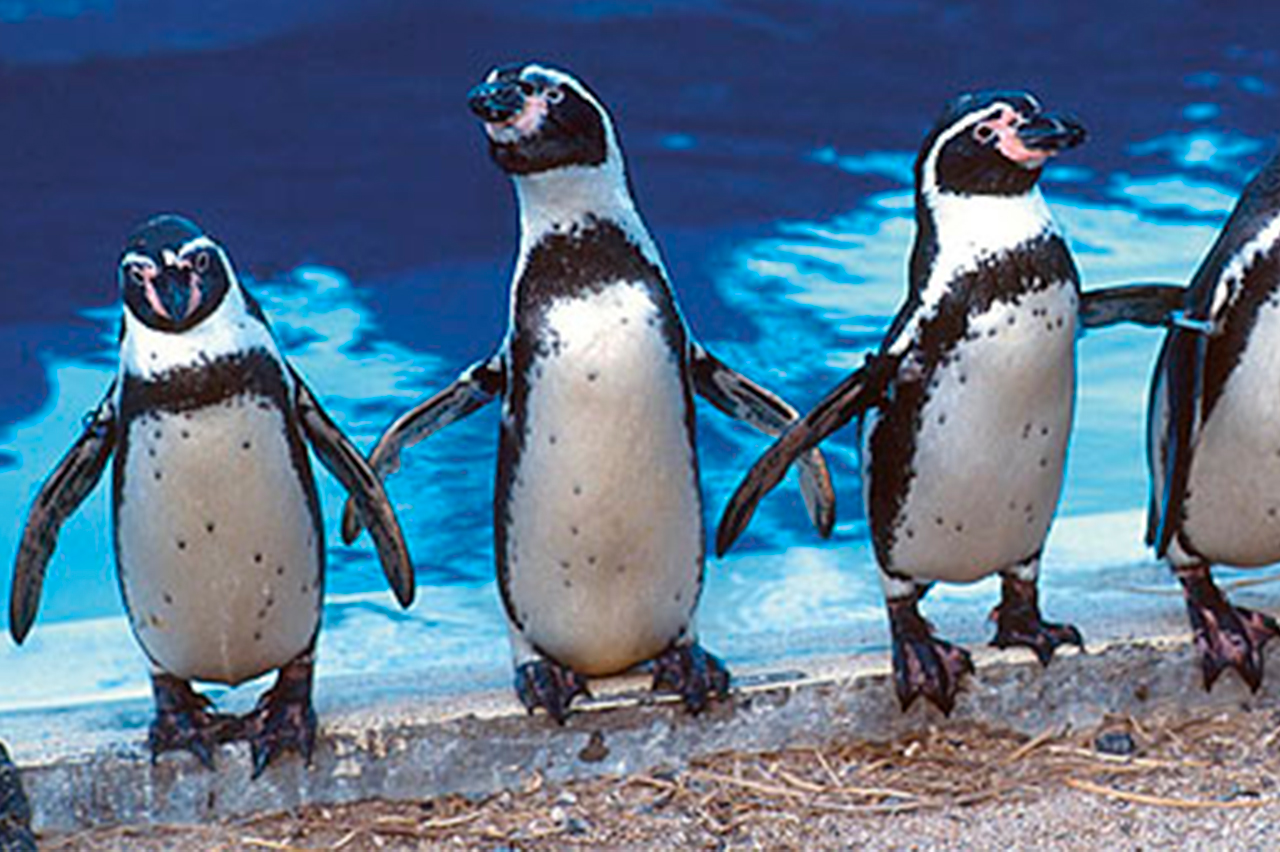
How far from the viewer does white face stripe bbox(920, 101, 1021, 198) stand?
290 centimetres

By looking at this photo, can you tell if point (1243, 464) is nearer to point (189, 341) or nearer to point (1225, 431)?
point (1225, 431)

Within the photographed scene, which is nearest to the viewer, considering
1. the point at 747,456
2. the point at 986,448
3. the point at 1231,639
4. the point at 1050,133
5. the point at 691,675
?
the point at 1050,133

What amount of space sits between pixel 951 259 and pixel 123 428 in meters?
1.06

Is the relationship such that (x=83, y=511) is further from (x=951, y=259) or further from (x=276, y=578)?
(x=951, y=259)

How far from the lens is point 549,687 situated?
3.06 meters

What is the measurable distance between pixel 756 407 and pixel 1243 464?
2.17 feet

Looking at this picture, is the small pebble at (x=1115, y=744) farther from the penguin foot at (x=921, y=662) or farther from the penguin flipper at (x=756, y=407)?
the penguin flipper at (x=756, y=407)

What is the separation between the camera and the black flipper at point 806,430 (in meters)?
2.99

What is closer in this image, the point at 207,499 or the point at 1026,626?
the point at 207,499

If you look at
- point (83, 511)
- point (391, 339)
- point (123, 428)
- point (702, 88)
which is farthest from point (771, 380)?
point (123, 428)

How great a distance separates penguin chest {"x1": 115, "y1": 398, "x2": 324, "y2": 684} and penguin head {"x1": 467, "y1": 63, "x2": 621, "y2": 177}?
0.44 metres

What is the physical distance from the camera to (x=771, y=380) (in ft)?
19.0

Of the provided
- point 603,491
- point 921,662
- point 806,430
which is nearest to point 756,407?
point 806,430

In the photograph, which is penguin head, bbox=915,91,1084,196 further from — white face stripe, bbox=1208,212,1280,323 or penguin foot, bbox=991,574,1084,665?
penguin foot, bbox=991,574,1084,665
